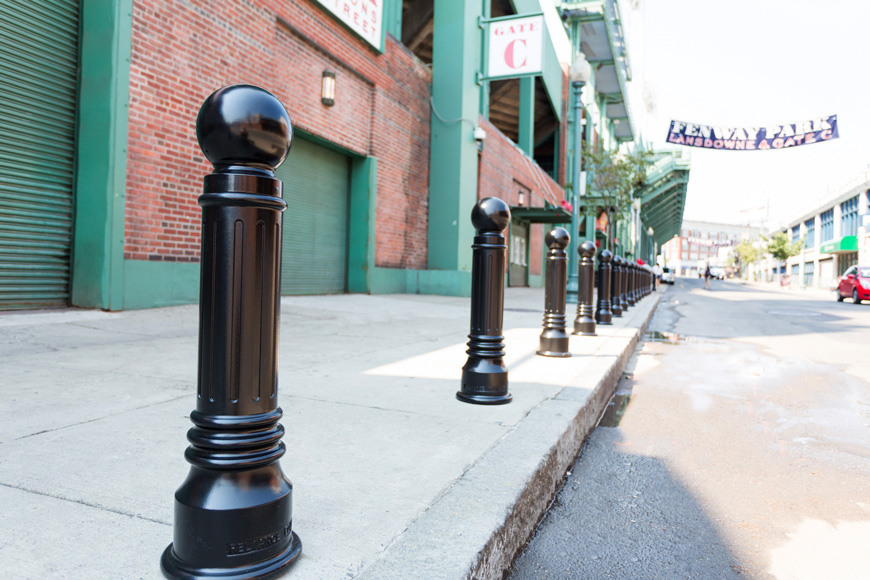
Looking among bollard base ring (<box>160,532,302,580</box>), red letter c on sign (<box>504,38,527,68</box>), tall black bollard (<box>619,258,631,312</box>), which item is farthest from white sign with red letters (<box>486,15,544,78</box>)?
bollard base ring (<box>160,532,302,580</box>)

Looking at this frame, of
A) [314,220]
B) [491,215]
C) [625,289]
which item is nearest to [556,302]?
[491,215]

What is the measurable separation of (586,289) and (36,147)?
5.67 metres

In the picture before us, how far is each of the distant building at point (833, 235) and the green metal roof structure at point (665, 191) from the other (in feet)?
37.9

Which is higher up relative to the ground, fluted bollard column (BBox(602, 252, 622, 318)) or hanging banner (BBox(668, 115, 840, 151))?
hanging banner (BBox(668, 115, 840, 151))

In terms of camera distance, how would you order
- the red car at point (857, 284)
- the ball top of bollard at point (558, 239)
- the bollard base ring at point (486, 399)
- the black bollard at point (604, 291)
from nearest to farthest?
the bollard base ring at point (486, 399), the ball top of bollard at point (558, 239), the black bollard at point (604, 291), the red car at point (857, 284)

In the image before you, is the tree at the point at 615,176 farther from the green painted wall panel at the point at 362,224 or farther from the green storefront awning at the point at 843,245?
the green storefront awning at the point at 843,245

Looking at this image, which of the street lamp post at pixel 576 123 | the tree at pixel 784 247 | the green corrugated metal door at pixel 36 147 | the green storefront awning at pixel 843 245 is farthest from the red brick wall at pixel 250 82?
the tree at pixel 784 247

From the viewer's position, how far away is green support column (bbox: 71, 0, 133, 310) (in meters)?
5.82

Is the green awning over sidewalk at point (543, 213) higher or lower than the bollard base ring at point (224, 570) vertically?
higher

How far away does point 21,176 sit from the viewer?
5.55 metres

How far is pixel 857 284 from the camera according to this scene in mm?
19672

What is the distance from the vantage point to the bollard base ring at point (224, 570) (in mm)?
1247

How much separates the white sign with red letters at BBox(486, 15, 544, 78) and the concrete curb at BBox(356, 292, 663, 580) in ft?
36.7

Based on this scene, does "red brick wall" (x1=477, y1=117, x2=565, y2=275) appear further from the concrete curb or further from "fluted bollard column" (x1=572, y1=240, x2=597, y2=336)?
the concrete curb
